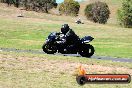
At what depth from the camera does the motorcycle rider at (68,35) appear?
22234 mm

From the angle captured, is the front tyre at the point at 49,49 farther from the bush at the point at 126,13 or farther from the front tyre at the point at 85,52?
the bush at the point at 126,13

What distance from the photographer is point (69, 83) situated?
42.5 ft

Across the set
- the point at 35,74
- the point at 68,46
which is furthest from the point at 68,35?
the point at 35,74

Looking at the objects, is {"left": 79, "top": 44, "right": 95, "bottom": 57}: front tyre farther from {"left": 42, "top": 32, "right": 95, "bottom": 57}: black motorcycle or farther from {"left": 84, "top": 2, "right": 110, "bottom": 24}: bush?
{"left": 84, "top": 2, "right": 110, "bottom": 24}: bush

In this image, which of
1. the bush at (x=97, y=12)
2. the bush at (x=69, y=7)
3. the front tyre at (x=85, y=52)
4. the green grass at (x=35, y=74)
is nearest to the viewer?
the green grass at (x=35, y=74)

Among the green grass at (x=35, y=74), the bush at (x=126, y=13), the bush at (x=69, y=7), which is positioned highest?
the green grass at (x=35, y=74)

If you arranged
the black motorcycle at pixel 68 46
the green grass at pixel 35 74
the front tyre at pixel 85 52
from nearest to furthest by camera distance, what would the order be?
the green grass at pixel 35 74 < the black motorcycle at pixel 68 46 < the front tyre at pixel 85 52

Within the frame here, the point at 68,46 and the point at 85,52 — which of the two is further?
the point at 85,52

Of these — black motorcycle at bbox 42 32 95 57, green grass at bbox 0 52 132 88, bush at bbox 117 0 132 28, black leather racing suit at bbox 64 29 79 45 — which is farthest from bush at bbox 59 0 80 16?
green grass at bbox 0 52 132 88

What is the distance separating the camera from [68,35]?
22234mm

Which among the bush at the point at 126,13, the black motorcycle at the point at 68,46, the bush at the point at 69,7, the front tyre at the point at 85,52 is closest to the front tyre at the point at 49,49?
the black motorcycle at the point at 68,46

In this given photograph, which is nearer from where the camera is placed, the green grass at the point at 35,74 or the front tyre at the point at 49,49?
the green grass at the point at 35,74

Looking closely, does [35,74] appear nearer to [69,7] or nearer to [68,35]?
[68,35]

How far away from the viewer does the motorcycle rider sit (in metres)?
22.2
